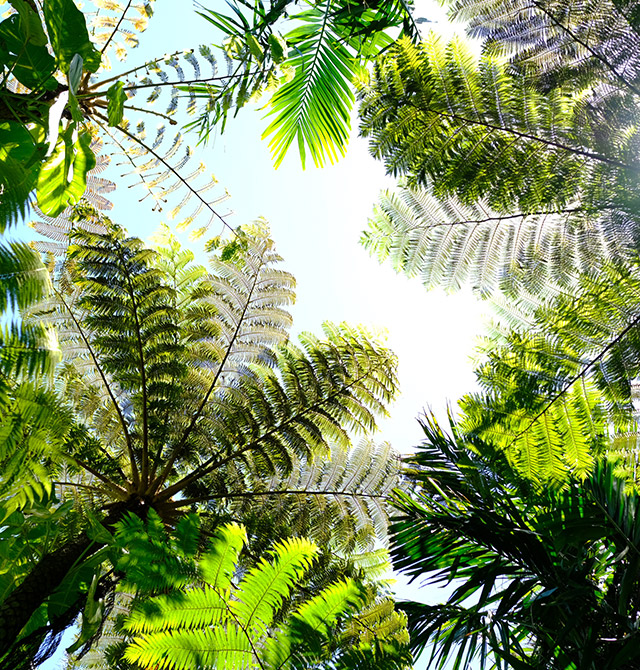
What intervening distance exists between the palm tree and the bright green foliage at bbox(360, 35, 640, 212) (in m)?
1.06

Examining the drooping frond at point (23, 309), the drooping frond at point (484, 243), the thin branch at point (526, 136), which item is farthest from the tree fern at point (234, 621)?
the thin branch at point (526, 136)

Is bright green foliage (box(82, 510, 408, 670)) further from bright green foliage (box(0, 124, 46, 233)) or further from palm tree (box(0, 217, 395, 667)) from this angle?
palm tree (box(0, 217, 395, 667))

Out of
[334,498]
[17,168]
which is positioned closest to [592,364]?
[334,498]

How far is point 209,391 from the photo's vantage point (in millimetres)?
3406

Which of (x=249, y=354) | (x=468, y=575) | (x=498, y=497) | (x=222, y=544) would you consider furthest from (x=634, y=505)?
(x=249, y=354)

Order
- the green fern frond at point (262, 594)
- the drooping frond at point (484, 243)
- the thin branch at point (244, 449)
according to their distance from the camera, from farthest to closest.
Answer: the thin branch at point (244, 449), the drooping frond at point (484, 243), the green fern frond at point (262, 594)

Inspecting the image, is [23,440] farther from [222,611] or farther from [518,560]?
[518,560]

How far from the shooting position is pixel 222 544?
5.64 feet

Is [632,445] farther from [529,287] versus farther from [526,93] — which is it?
[526,93]

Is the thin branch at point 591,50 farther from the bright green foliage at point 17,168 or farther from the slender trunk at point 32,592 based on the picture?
the slender trunk at point 32,592

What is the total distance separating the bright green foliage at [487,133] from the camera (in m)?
2.51

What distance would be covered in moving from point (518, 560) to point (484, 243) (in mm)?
1806

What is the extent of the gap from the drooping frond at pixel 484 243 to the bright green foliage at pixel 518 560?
1.26 meters

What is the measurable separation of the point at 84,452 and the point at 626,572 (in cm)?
273
